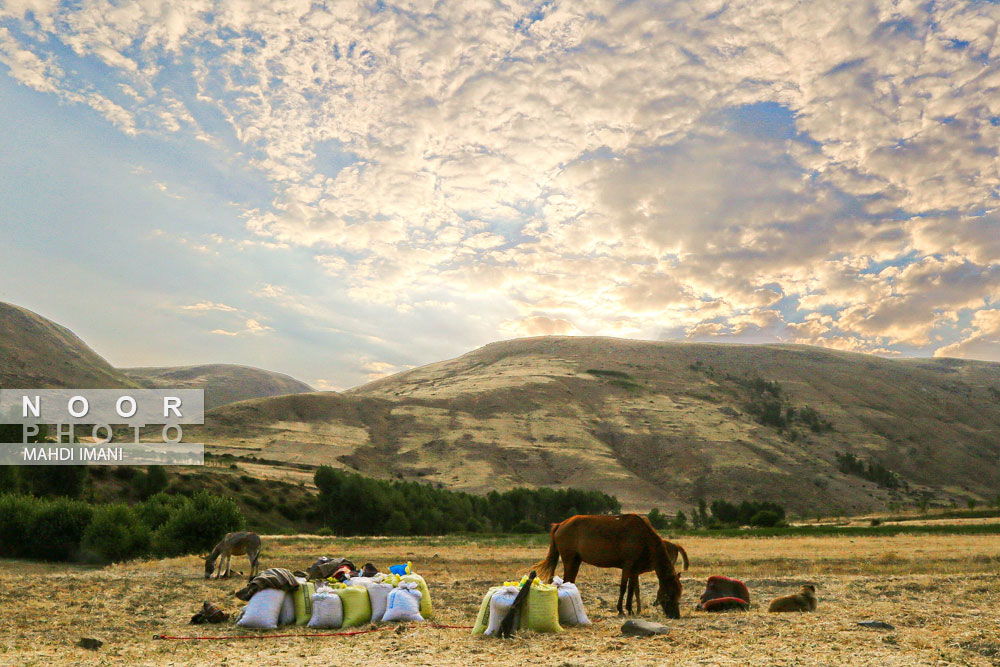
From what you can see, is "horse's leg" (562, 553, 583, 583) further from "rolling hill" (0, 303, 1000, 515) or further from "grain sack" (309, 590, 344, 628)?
"rolling hill" (0, 303, 1000, 515)

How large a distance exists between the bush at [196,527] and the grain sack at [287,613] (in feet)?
72.6

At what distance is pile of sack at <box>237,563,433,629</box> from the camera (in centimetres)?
1327

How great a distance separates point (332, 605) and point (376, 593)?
993 millimetres

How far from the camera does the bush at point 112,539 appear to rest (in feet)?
100

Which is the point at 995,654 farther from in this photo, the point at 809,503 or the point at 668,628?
the point at 809,503

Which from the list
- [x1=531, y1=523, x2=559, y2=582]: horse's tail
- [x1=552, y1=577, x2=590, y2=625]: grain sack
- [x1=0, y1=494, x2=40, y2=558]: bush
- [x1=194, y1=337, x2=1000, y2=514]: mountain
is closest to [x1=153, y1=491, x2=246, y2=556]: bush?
[x1=0, y1=494, x2=40, y2=558]: bush

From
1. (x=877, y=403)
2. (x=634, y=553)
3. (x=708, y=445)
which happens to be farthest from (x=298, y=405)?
(x=877, y=403)

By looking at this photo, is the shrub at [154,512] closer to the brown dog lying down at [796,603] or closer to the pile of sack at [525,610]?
the pile of sack at [525,610]

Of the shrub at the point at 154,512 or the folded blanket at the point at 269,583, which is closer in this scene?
the folded blanket at the point at 269,583

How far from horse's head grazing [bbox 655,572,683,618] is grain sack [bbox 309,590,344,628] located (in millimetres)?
7071

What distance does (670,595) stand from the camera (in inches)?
555

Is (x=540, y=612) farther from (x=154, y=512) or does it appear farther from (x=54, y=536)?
(x=154, y=512)

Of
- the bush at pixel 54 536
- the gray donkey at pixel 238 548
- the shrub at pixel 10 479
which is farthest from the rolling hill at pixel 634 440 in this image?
the gray donkey at pixel 238 548

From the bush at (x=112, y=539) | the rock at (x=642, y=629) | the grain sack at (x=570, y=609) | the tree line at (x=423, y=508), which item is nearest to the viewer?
the rock at (x=642, y=629)
